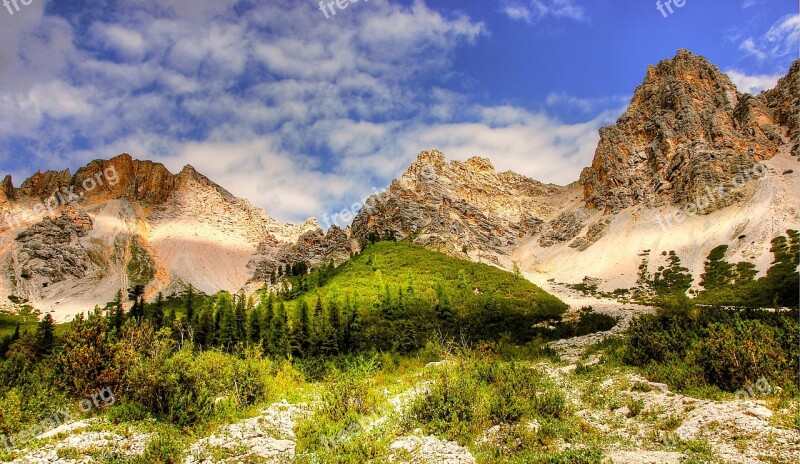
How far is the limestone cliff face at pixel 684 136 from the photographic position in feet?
441

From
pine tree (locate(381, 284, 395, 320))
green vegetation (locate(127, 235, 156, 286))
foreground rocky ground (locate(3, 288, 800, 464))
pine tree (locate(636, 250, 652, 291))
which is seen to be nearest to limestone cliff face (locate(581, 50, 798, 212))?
pine tree (locate(636, 250, 652, 291))

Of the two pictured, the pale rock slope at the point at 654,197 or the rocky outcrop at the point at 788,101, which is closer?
the pale rock slope at the point at 654,197

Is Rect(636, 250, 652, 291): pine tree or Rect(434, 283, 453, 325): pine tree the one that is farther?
Rect(636, 250, 652, 291): pine tree

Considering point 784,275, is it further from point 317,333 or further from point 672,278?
point 317,333

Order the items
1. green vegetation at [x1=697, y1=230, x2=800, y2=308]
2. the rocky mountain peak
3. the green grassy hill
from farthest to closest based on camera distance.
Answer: the rocky mountain peak < green vegetation at [x1=697, y1=230, x2=800, y2=308] < the green grassy hill

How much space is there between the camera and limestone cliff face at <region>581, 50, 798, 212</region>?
134500 mm

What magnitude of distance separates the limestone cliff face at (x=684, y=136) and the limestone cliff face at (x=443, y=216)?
115ft

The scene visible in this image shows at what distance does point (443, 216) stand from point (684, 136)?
9014cm

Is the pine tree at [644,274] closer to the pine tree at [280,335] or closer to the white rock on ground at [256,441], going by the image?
the pine tree at [280,335]

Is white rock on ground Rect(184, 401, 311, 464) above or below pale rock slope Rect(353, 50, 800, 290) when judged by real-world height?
below

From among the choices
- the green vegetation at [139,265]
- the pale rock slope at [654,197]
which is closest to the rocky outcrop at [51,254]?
the green vegetation at [139,265]

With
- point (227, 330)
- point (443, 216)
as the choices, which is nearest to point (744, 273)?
point (443, 216)

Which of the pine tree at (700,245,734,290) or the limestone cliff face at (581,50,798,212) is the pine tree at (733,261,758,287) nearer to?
the pine tree at (700,245,734,290)

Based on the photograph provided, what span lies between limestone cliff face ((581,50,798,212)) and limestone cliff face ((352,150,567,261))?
1379 inches
